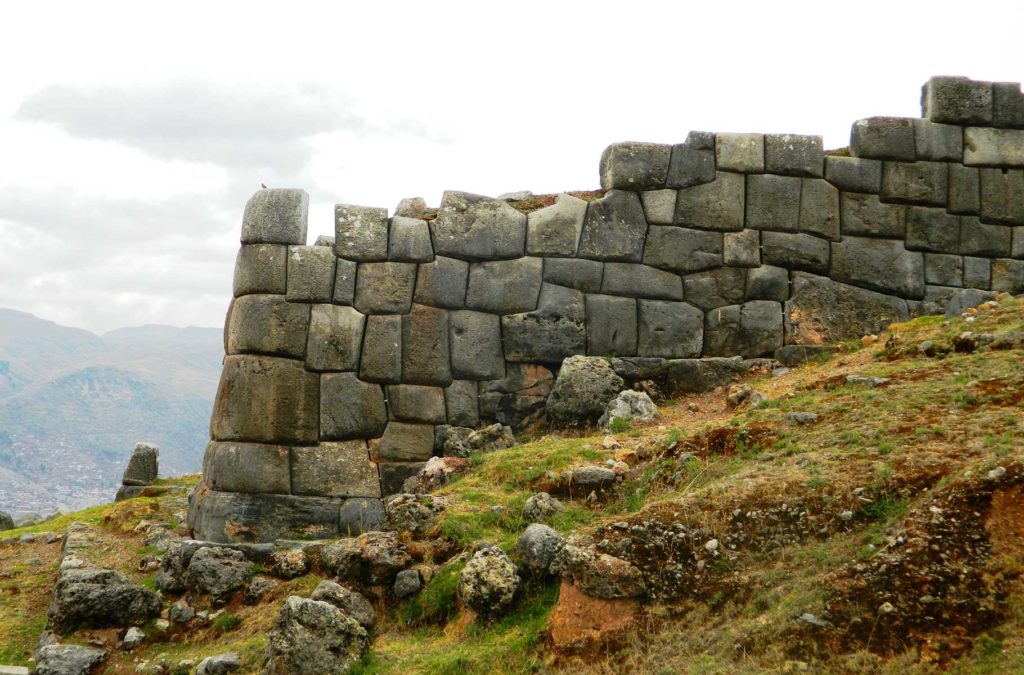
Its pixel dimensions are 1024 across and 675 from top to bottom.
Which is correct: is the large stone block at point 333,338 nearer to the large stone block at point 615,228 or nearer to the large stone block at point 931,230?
the large stone block at point 615,228

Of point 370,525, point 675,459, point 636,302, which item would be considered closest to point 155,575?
point 370,525

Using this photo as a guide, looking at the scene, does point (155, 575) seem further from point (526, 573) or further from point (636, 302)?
point (636, 302)

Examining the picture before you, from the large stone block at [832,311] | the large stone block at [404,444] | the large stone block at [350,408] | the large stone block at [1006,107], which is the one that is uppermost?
the large stone block at [1006,107]

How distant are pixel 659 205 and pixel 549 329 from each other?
8.16 feet

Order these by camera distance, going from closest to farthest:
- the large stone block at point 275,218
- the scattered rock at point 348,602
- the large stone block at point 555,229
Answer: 1. the scattered rock at point 348,602
2. the large stone block at point 275,218
3. the large stone block at point 555,229

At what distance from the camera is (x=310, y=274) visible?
1202cm

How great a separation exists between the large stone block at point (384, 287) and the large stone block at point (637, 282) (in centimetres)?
281

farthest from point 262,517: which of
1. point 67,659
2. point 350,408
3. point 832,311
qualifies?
point 832,311

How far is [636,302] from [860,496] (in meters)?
6.40

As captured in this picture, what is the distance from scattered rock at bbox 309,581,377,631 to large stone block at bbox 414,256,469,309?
5.07 m

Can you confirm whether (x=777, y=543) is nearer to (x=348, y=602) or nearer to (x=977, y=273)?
(x=348, y=602)

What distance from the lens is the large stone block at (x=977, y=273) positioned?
44.6 feet

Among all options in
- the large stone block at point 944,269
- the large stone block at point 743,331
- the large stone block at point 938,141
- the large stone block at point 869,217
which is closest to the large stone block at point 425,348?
the large stone block at point 743,331

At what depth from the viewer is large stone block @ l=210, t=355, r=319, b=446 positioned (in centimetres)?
1170
